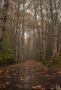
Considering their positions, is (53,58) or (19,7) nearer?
(53,58)

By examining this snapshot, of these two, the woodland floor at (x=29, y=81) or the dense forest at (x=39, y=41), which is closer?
the woodland floor at (x=29, y=81)

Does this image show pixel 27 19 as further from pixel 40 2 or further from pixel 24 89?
pixel 24 89

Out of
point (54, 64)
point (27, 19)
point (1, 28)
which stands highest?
point (27, 19)

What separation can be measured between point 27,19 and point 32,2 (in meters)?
6.02

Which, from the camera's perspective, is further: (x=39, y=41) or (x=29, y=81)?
(x=39, y=41)

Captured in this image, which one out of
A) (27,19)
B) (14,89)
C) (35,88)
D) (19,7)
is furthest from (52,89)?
(27,19)

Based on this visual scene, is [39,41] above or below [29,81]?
above

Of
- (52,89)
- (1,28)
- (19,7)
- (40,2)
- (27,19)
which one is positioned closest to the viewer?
(1,28)

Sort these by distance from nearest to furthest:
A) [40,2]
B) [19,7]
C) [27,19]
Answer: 1. [40,2]
2. [19,7]
3. [27,19]

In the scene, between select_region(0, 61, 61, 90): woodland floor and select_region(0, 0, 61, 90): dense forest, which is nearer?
select_region(0, 61, 61, 90): woodland floor

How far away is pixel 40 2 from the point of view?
30.5 metres

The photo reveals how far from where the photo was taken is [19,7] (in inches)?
1293

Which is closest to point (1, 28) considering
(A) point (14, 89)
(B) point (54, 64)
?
(A) point (14, 89)

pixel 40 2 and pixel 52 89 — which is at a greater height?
pixel 40 2
